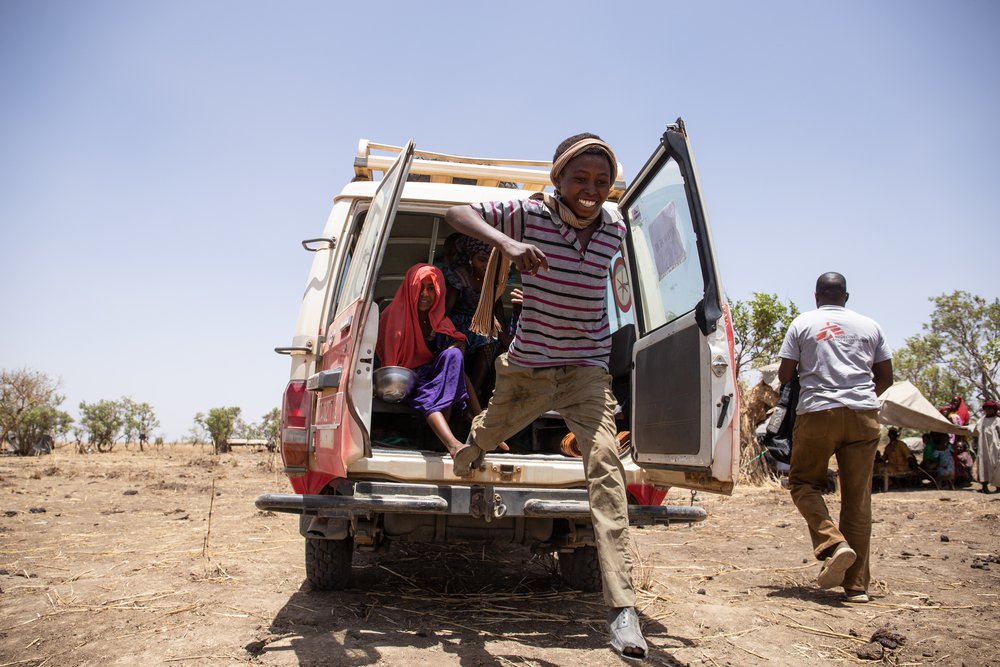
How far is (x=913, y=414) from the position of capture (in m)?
10.9

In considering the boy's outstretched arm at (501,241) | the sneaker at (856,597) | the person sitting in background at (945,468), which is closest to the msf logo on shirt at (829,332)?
the sneaker at (856,597)

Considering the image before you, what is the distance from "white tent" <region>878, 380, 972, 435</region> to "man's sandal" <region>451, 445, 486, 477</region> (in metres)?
9.42

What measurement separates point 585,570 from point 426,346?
1622 mm

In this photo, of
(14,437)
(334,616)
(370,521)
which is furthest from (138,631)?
(14,437)

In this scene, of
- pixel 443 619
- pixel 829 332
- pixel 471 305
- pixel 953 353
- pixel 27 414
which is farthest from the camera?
pixel 953 353

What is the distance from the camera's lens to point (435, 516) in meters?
3.62

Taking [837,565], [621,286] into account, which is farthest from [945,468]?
[621,286]

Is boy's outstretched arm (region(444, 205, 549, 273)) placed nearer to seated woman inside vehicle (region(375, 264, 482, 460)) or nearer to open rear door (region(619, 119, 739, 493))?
open rear door (region(619, 119, 739, 493))

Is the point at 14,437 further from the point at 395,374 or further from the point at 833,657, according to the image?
the point at 833,657

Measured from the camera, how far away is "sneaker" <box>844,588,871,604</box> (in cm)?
413

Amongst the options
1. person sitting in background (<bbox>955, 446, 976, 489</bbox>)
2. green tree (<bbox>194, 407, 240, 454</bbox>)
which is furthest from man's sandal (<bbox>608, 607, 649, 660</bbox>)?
green tree (<bbox>194, 407, 240, 454</bbox>)

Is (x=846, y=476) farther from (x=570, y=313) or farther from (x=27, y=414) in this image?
(x=27, y=414)

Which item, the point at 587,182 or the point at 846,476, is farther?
the point at 846,476

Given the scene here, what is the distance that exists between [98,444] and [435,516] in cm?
1781
